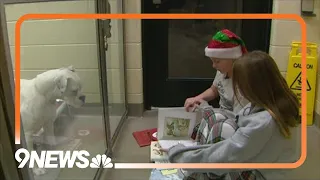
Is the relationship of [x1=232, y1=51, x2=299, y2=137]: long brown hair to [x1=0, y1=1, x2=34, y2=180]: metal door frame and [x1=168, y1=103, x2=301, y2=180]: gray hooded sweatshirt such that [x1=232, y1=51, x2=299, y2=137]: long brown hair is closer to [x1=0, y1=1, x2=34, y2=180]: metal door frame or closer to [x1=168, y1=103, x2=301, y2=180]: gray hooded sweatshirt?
[x1=168, y1=103, x2=301, y2=180]: gray hooded sweatshirt

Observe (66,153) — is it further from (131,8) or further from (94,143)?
(131,8)

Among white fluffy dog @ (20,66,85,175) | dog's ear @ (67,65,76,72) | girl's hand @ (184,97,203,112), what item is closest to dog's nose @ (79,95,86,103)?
white fluffy dog @ (20,66,85,175)

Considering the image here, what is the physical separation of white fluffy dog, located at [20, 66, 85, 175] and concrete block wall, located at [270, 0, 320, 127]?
1248mm

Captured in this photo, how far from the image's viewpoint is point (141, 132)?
2.04m

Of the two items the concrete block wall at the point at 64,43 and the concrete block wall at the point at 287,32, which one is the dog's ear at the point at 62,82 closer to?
the concrete block wall at the point at 64,43

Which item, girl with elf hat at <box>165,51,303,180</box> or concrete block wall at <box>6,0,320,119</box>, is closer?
girl with elf hat at <box>165,51,303,180</box>

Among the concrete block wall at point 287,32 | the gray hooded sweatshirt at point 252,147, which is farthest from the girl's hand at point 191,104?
the concrete block wall at point 287,32

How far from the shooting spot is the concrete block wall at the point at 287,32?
2.07m

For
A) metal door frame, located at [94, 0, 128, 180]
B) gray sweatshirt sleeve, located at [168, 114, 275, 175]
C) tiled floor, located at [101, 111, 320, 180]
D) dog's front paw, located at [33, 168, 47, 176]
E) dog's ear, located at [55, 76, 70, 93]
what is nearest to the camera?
gray sweatshirt sleeve, located at [168, 114, 275, 175]

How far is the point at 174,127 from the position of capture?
4.95ft

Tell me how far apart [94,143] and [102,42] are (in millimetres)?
494

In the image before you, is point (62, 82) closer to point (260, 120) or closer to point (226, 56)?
point (226, 56)

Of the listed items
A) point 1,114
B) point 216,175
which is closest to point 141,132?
point 216,175

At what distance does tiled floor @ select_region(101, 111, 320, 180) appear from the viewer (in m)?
1.62
